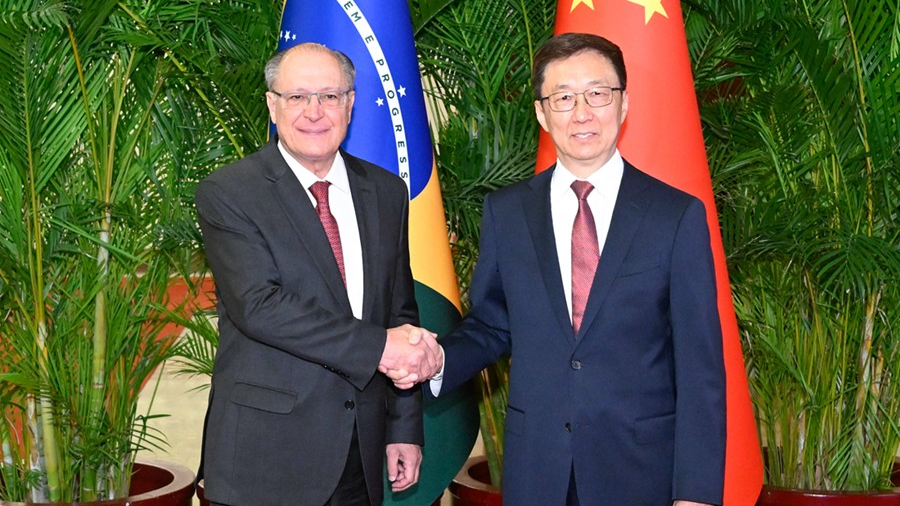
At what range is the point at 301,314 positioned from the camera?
2.39 metres

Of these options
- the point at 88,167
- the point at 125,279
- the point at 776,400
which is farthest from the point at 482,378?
the point at 88,167

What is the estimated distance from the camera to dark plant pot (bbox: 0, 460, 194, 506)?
3.67m

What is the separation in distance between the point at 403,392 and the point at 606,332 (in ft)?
1.85

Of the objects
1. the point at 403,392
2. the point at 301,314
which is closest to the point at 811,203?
the point at 403,392

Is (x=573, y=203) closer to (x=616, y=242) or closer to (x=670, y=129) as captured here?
(x=616, y=242)

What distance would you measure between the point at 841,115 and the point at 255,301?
207 cm

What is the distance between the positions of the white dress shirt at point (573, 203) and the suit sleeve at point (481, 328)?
0.17 meters

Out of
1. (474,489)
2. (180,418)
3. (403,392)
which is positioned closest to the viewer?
(403,392)

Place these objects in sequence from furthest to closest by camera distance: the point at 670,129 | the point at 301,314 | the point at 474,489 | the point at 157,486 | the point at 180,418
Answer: the point at 180,418
the point at 157,486
the point at 474,489
the point at 670,129
the point at 301,314

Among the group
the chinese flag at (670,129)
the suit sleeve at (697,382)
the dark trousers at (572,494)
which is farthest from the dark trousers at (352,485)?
the chinese flag at (670,129)

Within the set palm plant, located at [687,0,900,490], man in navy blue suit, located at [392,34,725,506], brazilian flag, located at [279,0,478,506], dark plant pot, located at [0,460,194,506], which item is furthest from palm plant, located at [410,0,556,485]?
man in navy blue suit, located at [392,34,725,506]

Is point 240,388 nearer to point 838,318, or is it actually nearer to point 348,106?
point 348,106

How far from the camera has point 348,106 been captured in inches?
102

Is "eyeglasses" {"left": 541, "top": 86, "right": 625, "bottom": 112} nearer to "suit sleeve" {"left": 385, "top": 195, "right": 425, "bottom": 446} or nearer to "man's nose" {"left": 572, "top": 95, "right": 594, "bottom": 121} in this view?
"man's nose" {"left": 572, "top": 95, "right": 594, "bottom": 121}
